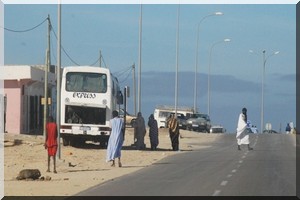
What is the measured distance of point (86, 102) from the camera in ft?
107

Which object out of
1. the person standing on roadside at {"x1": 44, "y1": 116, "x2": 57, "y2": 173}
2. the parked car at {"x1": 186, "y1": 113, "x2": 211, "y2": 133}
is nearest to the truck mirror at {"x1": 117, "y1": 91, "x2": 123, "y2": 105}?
the person standing on roadside at {"x1": 44, "y1": 116, "x2": 57, "y2": 173}

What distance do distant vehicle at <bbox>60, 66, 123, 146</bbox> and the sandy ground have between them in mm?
1014

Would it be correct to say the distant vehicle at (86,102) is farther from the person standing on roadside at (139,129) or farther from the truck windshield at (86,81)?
the person standing on roadside at (139,129)

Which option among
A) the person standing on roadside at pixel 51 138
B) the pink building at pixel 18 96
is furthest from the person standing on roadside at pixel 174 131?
the person standing on roadside at pixel 51 138

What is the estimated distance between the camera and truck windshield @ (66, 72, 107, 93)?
1293 inches

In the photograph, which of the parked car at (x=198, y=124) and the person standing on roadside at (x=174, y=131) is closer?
the person standing on roadside at (x=174, y=131)

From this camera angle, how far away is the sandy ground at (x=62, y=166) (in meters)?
16.3

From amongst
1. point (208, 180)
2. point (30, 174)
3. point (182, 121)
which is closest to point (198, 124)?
point (182, 121)

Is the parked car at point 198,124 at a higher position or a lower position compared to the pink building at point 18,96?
lower

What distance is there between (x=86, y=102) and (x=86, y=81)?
1167mm

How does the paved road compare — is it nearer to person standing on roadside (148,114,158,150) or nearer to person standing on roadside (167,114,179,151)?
person standing on roadside (167,114,179,151)

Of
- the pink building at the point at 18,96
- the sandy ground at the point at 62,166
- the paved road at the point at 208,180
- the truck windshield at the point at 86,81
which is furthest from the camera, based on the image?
the pink building at the point at 18,96

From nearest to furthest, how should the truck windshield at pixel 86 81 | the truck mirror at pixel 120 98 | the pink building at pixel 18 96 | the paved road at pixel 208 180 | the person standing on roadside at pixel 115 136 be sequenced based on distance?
the paved road at pixel 208 180 → the person standing on roadside at pixel 115 136 → the truck windshield at pixel 86 81 → the truck mirror at pixel 120 98 → the pink building at pixel 18 96

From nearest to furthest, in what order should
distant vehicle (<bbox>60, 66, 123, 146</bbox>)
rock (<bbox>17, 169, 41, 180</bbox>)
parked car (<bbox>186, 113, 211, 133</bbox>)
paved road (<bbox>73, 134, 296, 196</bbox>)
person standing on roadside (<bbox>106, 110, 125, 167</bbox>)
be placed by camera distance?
paved road (<bbox>73, 134, 296, 196</bbox>), rock (<bbox>17, 169, 41, 180</bbox>), person standing on roadside (<bbox>106, 110, 125, 167</bbox>), distant vehicle (<bbox>60, 66, 123, 146</bbox>), parked car (<bbox>186, 113, 211, 133</bbox>)
